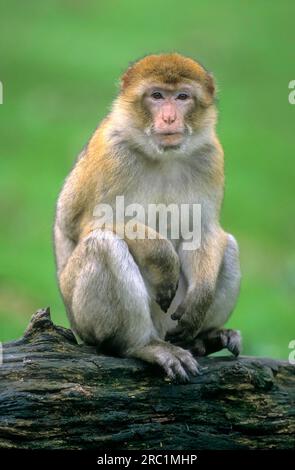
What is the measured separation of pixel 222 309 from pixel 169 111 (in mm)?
1920

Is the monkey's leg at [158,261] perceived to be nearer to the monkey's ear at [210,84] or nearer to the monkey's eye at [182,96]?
the monkey's eye at [182,96]

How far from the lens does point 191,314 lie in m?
12.7

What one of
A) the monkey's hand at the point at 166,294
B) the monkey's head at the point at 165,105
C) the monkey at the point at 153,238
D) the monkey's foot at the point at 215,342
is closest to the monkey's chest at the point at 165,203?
the monkey at the point at 153,238

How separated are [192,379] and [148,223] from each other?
1.53 metres

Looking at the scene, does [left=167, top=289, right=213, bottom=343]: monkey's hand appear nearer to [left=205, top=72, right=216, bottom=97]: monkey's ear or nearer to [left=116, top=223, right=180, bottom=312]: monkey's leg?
[left=116, top=223, right=180, bottom=312]: monkey's leg

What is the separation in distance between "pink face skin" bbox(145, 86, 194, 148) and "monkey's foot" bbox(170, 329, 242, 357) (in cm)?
182

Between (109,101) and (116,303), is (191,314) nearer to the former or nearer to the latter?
(116,303)

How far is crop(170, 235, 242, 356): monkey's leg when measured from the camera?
42.7 ft

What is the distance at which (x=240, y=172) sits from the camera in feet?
103

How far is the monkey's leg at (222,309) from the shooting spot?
1302cm

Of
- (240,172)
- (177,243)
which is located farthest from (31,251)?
(177,243)

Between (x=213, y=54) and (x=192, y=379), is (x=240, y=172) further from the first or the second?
(x=192, y=379)

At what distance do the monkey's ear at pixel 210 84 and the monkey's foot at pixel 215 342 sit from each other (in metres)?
2.17
